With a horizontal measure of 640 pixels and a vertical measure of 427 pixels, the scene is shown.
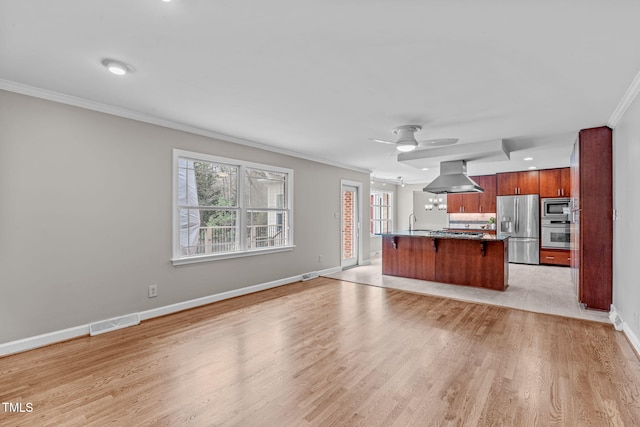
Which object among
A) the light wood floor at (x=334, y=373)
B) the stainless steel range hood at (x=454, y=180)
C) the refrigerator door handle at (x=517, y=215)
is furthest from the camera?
the refrigerator door handle at (x=517, y=215)

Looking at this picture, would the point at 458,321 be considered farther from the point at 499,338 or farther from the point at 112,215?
the point at 112,215

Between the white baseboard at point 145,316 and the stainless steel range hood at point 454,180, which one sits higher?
the stainless steel range hood at point 454,180

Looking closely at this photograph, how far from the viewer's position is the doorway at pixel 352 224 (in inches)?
300

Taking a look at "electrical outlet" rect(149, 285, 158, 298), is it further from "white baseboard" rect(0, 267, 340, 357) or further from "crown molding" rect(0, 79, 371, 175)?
"crown molding" rect(0, 79, 371, 175)

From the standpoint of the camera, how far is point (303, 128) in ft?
13.7

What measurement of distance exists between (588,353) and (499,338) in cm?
70

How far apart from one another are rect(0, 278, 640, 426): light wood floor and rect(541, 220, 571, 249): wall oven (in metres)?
4.63

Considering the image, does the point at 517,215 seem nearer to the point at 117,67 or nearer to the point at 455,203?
the point at 455,203

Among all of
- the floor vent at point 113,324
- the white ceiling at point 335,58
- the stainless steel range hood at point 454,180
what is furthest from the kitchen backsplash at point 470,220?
the floor vent at point 113,324

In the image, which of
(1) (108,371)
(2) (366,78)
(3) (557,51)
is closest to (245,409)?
(1) (108,371)

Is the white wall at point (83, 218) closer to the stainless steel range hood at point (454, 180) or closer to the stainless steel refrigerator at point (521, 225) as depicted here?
the stainless steel range hood at point (454, 180)

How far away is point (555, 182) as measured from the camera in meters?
7.40

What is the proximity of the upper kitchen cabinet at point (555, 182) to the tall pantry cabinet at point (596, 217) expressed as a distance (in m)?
3.95

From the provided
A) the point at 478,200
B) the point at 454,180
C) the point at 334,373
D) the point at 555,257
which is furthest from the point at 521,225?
the point at 334,373
